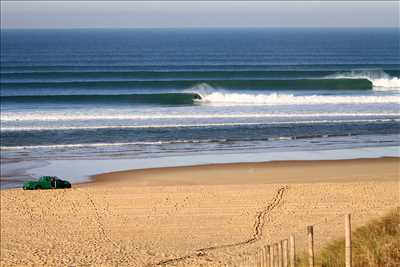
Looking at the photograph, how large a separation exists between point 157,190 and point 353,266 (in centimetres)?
1359

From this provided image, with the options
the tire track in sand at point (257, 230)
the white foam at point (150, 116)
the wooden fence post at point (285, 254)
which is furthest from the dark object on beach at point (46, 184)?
the white foam at point (150, 116)

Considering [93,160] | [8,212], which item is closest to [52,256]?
[8,212]

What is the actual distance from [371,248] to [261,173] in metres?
15.5

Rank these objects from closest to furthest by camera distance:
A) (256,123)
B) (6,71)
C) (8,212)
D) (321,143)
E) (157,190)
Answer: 1. (8,212)
2. (157,190)
3. (321,143)
4. (256,123)
5. (6,71)

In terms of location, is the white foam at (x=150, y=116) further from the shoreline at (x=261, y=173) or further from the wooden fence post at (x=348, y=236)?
the wooden fence post at (x=348, y=236)

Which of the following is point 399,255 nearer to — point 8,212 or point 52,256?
point 52,256

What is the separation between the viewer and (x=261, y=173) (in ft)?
88.9

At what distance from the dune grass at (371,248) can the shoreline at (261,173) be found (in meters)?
12.1

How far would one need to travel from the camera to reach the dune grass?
11242 mm

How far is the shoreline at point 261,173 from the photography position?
1025 inches

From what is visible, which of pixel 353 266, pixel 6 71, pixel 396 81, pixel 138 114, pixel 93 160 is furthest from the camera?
pixel 6 71

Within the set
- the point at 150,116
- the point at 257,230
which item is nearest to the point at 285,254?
the point at 257,230

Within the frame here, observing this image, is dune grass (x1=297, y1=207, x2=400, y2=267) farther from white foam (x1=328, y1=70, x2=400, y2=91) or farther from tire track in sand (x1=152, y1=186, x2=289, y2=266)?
white foam (x1=328, y1=70, x2=400, y2=91)

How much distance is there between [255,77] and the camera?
61.2m
